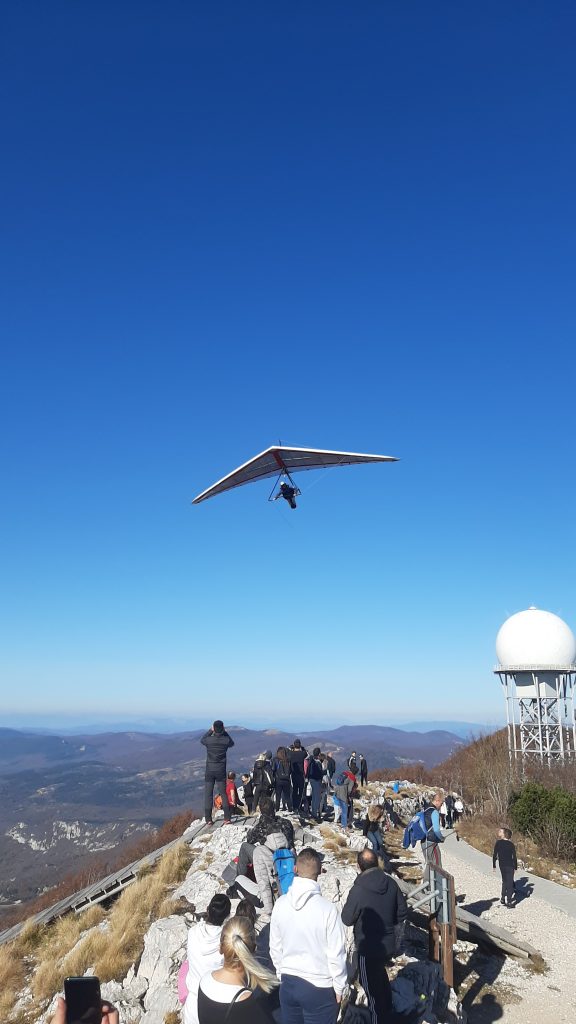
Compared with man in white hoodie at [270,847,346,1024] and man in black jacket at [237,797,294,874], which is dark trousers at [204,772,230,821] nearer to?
man in black jacket at [237,797,294,874]

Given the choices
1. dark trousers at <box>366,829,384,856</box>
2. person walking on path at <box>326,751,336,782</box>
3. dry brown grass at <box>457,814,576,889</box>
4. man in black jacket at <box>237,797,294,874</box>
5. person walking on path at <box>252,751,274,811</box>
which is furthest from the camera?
person walking on path at <box>326,751,336,782</box>

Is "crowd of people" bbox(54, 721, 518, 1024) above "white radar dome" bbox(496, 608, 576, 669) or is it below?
below

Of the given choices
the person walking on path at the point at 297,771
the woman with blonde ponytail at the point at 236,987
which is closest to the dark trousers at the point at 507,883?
the person walking on path at the point at 297,771

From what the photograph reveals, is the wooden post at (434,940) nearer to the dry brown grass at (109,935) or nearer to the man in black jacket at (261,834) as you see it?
the man in black jacket at (261,834)

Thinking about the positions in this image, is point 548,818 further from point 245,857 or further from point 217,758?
point 245,857

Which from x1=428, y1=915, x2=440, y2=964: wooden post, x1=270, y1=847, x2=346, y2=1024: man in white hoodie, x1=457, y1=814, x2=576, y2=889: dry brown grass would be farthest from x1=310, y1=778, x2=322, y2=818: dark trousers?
x1=270, y1=847, x2=346, y2=1024: man in white hoodie
